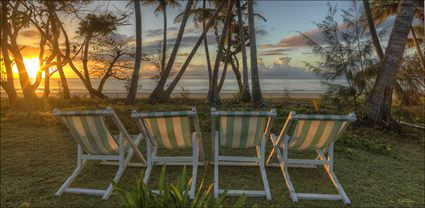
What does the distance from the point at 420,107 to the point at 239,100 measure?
25.1ft

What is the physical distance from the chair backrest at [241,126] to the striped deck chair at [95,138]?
1.09 meters

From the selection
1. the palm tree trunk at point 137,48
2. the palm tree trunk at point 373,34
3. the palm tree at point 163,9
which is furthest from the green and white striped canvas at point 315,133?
the palm tree at point 163,9

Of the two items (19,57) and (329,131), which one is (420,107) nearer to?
(329,131)

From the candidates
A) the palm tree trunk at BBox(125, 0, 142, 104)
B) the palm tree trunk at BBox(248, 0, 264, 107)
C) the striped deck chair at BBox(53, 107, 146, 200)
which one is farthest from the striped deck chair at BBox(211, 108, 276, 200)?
the palm tree trunk at BBox(125, 0, 142, 104)

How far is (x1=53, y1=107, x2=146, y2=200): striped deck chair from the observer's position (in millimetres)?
3455

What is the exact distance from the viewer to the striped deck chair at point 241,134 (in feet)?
11.3

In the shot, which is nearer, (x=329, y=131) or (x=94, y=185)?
(x=329, y=131)

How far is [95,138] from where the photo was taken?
3.64 meters

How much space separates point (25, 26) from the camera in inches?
514

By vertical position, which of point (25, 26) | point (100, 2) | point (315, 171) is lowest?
point (315, 171)

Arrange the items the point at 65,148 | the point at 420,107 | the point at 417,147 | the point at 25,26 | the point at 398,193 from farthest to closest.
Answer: the point at 25,26
the point at 420,107
the point at 417,147
the point at 65,148
the point at 398,193

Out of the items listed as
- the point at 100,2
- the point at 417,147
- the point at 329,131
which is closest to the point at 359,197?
the point at 329,131

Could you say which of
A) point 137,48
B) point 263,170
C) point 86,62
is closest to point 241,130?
point 263,170

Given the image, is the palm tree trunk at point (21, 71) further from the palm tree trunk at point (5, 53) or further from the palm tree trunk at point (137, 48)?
the palm tree trunk at point (137, 48)
